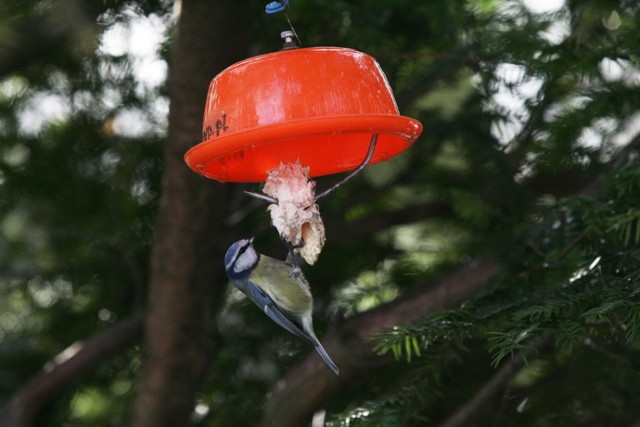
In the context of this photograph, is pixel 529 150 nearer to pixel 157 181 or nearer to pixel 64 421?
pixel 157 181

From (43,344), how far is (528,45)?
3.03m

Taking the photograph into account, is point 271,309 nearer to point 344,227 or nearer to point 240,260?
point 240,260

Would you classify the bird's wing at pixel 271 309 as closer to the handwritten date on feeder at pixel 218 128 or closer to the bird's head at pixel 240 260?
the bird's head at pixel 240 260

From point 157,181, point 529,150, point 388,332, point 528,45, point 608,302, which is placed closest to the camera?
point 608,302

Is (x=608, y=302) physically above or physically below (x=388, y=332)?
above

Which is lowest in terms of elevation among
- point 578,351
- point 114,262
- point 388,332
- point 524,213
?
point 114,262

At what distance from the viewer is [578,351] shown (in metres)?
3.37

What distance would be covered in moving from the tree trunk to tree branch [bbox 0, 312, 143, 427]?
0.44 meters

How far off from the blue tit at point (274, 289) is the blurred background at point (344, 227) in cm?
34

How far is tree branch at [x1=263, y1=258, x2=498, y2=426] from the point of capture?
136 inches

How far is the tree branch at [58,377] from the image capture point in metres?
4.19

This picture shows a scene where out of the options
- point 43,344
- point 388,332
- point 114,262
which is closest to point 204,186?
point 114,262

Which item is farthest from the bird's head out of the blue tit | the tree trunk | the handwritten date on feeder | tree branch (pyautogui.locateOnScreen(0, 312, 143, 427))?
tree branch (pyautogui.locateOnScreen(0, 312, 143, 427))

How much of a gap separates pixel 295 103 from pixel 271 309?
89 centimetres
